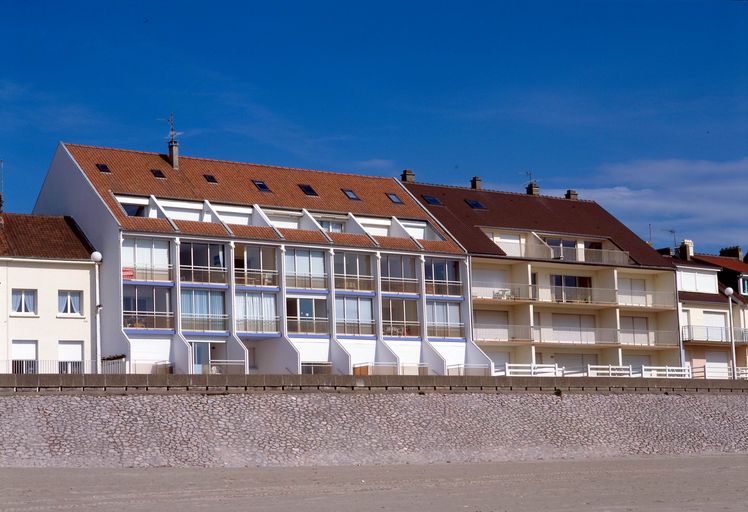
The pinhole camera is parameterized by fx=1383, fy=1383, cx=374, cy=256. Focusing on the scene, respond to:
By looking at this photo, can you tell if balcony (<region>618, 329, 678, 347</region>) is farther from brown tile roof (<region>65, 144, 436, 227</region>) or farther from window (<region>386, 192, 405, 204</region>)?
window (<region>386, 192, 405, 204</region>)

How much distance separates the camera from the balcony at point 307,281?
Answer: 190 feet

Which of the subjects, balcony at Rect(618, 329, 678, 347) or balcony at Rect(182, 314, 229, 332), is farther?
balcony at Rect(618, 329, 678, 347)

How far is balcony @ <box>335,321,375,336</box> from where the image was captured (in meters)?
58.6

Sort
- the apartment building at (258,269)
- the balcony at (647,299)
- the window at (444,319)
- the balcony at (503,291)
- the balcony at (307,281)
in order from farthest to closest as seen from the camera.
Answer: the balcony at (647,299)
the balcony at (503,291)
the window at (444,319)
the balcony at (307,281)
the apartment building at (258,269)

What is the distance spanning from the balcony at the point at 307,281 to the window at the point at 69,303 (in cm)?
876

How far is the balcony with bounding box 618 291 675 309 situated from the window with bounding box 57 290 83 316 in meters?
27.4

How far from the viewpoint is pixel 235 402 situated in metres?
44.6

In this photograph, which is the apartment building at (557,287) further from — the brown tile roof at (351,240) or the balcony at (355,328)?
the balcony at (355,328)

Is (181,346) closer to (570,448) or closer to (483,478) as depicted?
(570,448)

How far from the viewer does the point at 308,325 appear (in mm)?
57844

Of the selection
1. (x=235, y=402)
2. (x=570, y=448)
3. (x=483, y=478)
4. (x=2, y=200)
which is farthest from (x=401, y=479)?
(x=2, y=200)

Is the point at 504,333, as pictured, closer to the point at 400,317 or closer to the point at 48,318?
the point at 400,317

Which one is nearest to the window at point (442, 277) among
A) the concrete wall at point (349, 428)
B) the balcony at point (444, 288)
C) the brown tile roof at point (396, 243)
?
the balcony at point (444, 288)

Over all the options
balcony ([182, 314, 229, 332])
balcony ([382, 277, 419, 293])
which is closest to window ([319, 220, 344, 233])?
balcony ([382, 277, 419, 293])
